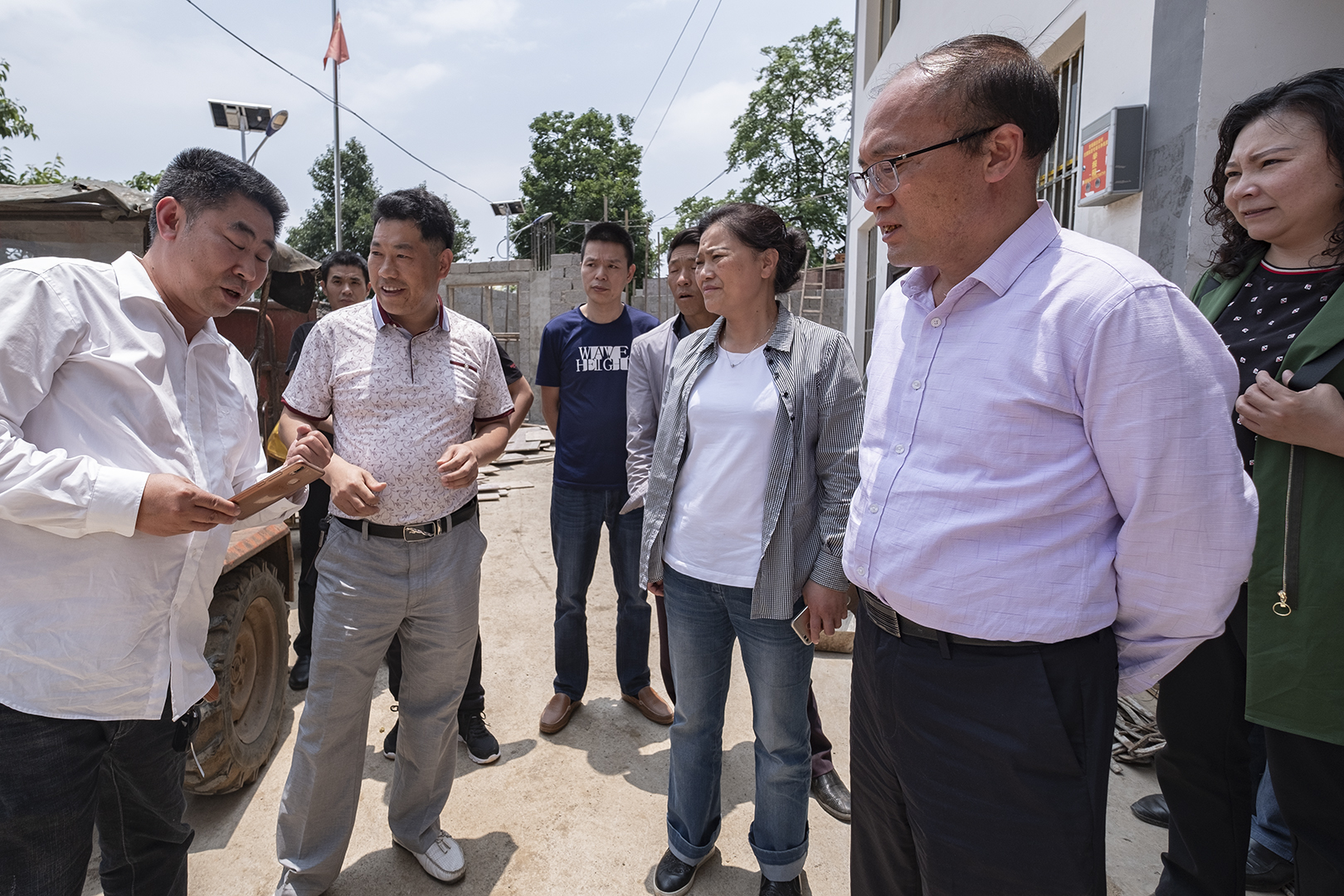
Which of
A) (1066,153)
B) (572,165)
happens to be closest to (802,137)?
(572,165)

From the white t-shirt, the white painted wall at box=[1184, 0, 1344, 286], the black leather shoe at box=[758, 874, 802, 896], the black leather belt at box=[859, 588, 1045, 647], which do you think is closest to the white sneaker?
the black leather shoe at box=[758, 874, 802, 896]

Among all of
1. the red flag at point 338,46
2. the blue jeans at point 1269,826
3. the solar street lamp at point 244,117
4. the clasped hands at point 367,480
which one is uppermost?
the red flag at point 338,46

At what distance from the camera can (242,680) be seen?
300 centimetres

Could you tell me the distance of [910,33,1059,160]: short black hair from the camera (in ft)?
4.34

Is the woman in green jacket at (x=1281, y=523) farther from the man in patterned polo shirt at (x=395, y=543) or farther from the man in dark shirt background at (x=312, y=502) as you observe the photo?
the man in dark shirt background at (x=312, y=502)

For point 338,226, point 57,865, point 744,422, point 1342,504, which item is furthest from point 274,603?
point 338,226

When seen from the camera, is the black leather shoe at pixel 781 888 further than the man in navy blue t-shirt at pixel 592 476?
No

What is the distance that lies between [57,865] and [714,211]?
2449 mm

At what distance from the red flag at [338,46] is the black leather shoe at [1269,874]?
1838 cm

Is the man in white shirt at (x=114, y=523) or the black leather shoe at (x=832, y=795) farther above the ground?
the man in white shirt at (x=114, y=523)

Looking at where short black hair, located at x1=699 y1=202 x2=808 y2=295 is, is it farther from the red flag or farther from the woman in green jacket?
the red flag

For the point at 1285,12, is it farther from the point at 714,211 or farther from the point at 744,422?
the point at 744,422

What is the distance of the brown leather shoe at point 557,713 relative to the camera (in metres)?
3.43

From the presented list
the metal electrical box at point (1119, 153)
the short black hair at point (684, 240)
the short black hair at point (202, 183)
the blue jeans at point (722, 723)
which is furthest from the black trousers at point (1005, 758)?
the metal electrical box at point (1119, 153)
